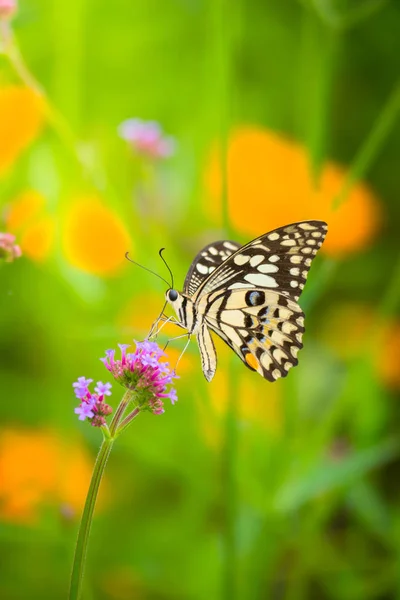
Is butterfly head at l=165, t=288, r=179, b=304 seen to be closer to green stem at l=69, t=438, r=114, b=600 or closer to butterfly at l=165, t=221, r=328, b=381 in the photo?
butterfly at l=165, t=221, r=328, b=381

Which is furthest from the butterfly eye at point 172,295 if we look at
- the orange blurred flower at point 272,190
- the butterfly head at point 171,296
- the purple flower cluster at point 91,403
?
the orange blurred flower at point 272,190

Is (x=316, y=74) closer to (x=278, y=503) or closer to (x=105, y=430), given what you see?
(x=278, y=503)

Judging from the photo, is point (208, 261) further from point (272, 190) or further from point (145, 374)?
point (272, 190)

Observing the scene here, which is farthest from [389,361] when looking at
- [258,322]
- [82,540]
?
[82,540]

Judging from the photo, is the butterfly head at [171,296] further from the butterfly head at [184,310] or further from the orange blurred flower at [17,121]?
the orange blurred flower at [17,121]

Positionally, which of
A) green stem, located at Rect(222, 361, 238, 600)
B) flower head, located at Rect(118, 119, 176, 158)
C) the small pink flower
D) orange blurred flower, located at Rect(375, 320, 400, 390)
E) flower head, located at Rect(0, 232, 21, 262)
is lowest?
green stem, located at Rect(222, 361, 238, 600)

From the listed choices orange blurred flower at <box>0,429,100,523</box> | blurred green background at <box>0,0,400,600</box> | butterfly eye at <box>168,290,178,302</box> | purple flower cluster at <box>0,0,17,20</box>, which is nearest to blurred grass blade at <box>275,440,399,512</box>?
blurred green background at <box>0,0,400,600</box>

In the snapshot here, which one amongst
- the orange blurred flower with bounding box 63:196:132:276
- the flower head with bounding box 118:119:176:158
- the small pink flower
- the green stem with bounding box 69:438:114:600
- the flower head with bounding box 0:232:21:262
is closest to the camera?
the green stem with bounding box 69:438:114:600
